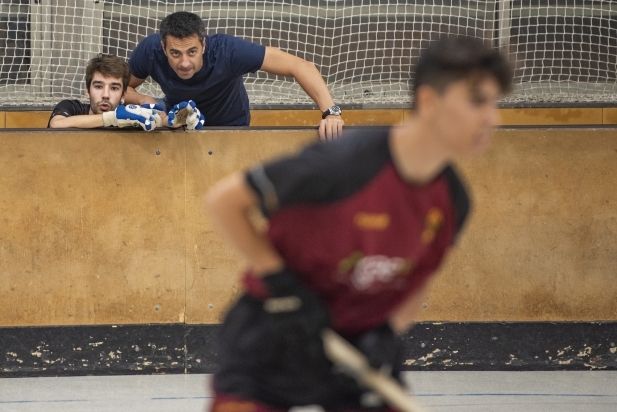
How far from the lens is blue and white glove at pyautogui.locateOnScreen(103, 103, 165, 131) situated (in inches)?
207

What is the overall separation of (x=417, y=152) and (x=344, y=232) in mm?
227

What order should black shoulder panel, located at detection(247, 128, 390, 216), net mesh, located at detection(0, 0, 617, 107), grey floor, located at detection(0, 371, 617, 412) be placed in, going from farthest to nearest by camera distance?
net mesh, located at detection(0, 0, 617, 107)
grey floor, located at detection(0, 371, 617, 412)
black shoulder panel, located at detection(247, 128, 390, 216)

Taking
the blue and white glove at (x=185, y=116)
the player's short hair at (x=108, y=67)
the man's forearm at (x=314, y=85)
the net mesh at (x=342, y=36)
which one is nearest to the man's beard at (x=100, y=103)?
the player's short hair at (x=108, y=67)

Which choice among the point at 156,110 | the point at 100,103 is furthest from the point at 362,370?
the point at 100,103

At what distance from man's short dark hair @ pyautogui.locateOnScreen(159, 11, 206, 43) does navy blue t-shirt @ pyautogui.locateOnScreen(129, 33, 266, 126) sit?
0.18m

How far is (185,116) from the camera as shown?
17.3ft

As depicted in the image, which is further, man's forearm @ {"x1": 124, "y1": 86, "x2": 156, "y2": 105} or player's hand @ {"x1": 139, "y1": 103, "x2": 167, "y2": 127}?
man's forearm @ {"x1": 124, "y1": 86, "x2": 156, "y2": 105}

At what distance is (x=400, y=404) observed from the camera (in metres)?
2.22

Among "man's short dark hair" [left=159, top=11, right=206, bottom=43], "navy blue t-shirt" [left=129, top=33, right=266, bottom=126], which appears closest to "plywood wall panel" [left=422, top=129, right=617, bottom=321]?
"navy blue t-shirt" [left=129, top=33, right=266, bottom=126]

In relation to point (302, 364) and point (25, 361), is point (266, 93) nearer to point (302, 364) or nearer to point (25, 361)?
point (25, 361)

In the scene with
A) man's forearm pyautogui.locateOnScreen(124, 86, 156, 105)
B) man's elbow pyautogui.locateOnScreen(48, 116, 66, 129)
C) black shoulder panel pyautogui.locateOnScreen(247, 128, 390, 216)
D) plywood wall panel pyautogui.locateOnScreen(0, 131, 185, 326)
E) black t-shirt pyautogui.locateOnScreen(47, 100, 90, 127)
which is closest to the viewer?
black shoulder panel pyautogui.locateOnScreen(247, 128, 390, 216)

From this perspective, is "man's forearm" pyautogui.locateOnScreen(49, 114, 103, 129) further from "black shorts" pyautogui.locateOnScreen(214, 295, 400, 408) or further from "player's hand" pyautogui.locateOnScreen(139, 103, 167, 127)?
"black shorts" pyautogui.locateOnScreen(214, 295, 400, 408)

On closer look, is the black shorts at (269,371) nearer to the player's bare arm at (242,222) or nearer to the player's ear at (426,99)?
the player's bare arm at (242,222)

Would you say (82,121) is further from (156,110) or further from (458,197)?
(458,197)
